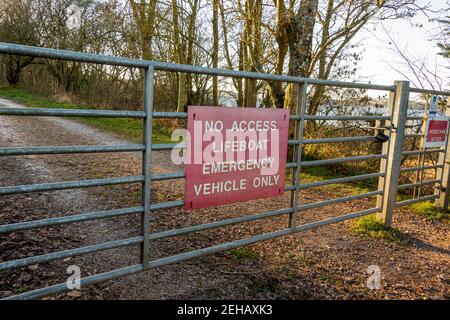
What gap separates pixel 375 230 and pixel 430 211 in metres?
1.59

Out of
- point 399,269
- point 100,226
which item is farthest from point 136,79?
point 399,269

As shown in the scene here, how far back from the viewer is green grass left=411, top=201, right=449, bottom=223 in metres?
5.40

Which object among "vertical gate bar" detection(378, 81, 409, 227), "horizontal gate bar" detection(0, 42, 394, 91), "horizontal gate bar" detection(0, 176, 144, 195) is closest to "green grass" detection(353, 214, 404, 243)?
"vertical gate bar" detection(378, 81, 409, 227)

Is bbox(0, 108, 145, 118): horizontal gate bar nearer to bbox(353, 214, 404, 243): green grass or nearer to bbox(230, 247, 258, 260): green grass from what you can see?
bbox(230, 247, 258, 260): green grass

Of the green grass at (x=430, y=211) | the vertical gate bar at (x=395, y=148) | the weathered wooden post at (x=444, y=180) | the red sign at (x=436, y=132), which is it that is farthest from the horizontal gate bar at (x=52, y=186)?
the weathered wooden post at (x=444, y=180)

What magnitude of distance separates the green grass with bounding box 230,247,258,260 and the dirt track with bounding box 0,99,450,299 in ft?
0.08

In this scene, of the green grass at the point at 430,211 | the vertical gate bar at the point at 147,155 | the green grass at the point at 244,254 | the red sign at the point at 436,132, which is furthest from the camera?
the green grass at the point at 430,211

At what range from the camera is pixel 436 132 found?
17.6 feet

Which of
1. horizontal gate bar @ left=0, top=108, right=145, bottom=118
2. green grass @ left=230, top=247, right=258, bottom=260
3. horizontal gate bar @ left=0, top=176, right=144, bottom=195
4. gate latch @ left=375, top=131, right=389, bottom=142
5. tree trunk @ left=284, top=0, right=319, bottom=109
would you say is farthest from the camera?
tree trunk @ left=284, top=0, right=319, bottom=109

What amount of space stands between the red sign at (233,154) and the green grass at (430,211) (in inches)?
122

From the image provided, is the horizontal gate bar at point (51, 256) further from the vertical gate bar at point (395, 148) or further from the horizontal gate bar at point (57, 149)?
the vertical gate bar at point (395, 148)

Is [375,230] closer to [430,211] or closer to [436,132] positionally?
[430,211]

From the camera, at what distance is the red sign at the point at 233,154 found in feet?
9.86
